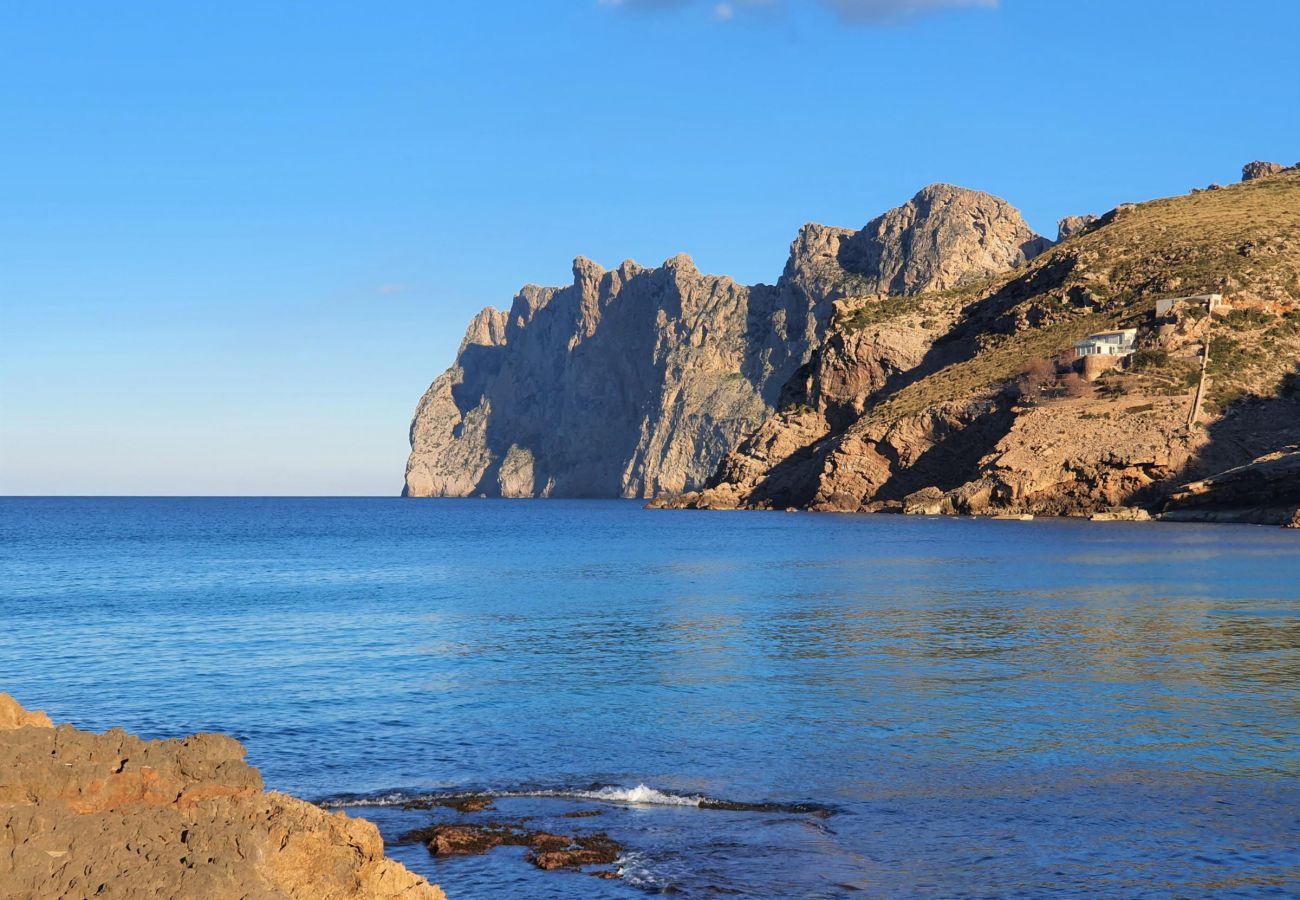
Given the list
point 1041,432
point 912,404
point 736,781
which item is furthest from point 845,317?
point 736,781

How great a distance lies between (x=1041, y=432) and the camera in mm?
115750

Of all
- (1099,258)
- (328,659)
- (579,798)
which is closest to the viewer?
(579,798)

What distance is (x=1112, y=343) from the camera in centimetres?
12412

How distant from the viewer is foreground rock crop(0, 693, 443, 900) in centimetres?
900

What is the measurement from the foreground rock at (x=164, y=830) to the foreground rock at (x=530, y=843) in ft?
15.1

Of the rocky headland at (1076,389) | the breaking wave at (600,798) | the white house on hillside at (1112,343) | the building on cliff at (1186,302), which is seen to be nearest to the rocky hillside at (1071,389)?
the rocky headland at (1076,389)

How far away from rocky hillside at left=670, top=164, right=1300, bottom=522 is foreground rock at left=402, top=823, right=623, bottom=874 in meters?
98.1

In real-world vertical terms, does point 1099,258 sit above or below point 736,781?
above

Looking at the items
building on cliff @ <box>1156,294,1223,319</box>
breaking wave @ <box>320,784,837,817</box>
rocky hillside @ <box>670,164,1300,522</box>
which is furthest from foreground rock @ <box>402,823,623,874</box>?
building on cliff @ <box>1156,294,1223,319</box>

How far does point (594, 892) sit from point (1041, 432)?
110m

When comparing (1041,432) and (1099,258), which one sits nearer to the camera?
(1041,432)

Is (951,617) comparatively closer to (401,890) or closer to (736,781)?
(736,781)

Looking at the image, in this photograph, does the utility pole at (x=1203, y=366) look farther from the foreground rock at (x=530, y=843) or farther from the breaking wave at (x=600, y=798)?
the foreground rock at (x=530, y=843)

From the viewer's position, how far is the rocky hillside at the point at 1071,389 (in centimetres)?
10994
